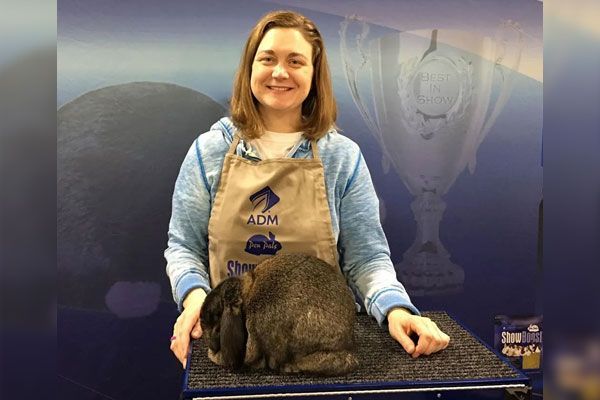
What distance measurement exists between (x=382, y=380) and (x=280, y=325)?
0.73ft

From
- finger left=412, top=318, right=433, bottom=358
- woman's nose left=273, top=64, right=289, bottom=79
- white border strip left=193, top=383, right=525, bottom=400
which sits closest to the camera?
white border strip left=193, top=383, right=525, bottom=400

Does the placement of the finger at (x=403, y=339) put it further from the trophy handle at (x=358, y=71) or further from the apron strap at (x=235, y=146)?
the trophy handle at (x=358, y=71)

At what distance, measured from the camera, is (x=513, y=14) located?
1964 millimetres

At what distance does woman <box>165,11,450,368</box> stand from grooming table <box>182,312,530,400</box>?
0.22 meters

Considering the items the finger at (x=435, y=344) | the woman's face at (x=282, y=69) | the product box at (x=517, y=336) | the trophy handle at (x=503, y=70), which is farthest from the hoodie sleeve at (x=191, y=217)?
the product box at (x=517, y=336)

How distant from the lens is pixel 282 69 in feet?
4.94

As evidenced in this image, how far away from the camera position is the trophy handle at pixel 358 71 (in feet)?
6.22

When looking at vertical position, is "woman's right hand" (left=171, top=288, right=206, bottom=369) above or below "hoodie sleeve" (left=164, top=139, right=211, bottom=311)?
below

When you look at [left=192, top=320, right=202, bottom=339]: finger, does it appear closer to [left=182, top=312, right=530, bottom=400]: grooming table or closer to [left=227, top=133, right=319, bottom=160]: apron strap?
[left=182, top=312, right=530, bottom=400]: grooming table

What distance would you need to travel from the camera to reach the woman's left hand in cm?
130

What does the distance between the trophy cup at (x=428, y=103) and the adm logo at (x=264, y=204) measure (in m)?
0.54

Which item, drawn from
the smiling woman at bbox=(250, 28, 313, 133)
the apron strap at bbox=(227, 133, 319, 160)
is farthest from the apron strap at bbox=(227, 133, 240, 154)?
the smiling woman at bbox=(250, 28, 313, 133)
